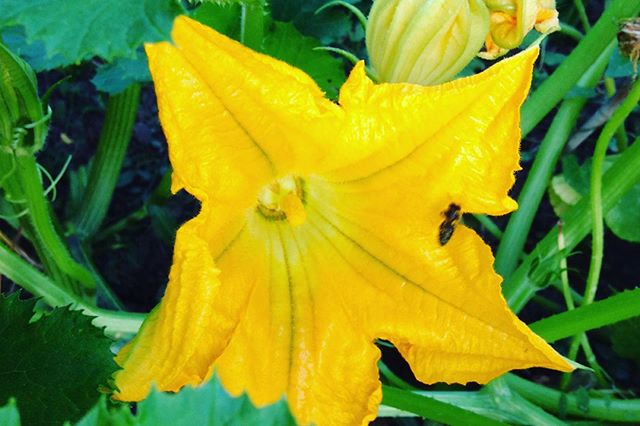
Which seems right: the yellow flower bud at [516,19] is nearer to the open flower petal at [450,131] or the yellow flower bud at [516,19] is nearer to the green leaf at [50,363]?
the open flower petal at [450,131]

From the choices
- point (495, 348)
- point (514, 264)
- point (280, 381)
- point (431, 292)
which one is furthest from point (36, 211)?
point (514, 264)

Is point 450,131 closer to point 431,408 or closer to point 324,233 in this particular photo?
point 324,233

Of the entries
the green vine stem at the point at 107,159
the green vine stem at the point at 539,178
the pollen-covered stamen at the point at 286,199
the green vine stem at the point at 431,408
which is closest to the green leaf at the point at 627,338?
the green vine stem at the point at 539,178

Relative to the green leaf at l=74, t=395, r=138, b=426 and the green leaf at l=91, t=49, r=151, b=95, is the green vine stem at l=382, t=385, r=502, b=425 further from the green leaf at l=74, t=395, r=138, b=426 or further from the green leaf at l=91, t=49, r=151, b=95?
the green leaf at l=91, t=49, r=151, b=95

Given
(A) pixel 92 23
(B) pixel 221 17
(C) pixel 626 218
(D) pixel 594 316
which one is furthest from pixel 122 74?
(C) pixel 626 218

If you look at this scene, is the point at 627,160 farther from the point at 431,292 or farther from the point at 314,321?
the point at 314,321

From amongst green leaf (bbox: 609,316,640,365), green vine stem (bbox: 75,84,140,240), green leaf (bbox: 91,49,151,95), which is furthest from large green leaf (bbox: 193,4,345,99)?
green leaf (bbox: 609,316,640,365)
